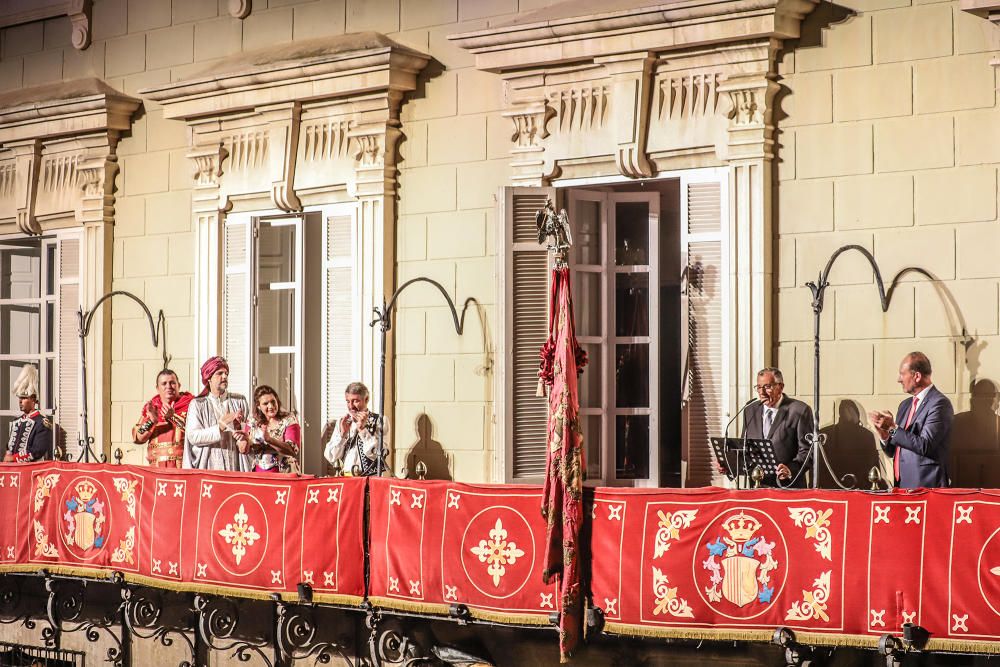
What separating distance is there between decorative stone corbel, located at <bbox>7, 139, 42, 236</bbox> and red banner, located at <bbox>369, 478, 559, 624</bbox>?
5.35m

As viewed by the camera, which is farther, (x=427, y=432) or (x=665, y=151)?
(x=427, y=432)

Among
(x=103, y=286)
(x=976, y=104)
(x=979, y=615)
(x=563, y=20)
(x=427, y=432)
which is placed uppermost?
(x=563, y=20)

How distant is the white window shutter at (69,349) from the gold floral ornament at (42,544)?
1979mm

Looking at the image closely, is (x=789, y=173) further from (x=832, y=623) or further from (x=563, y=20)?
(x=832, y=623)

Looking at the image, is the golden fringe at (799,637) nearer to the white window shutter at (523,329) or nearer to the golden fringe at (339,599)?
the golden fringe at (339,599)

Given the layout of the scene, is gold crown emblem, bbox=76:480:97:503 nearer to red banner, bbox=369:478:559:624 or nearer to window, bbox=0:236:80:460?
window, bbox=0:236:80:460

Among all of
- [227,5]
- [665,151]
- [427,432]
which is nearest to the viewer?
[665,151]

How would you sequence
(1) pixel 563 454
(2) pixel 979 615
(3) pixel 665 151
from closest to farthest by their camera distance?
(2) pixel 979 615 < (1) pixel 563 454 < (3) pixel 665 151

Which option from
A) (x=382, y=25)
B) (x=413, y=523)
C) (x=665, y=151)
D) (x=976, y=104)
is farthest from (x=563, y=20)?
(x=413, y=523)

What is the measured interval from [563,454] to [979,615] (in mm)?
2187

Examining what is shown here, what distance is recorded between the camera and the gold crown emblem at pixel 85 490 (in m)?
10.0

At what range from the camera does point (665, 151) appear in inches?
357

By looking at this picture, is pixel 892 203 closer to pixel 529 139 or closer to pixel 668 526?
pixel 668 526

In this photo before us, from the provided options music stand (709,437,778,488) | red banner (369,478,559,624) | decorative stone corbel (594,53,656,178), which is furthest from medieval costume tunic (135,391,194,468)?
music stand (709,437,778,488)
